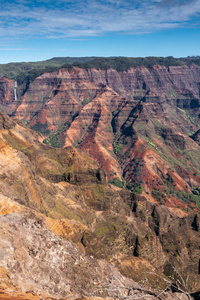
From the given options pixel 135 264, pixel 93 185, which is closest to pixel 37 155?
pixel 93 185

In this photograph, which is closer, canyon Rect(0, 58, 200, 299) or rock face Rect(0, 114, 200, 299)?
canyon Rect(0, 58, 200, 299)

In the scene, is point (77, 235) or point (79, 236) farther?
point (79, 236)

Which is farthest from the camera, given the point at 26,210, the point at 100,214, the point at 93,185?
the point at 93,185

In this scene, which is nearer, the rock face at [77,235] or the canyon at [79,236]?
the canyon at [79,236]

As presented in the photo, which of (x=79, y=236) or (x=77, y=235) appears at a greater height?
(x=77, y=235)

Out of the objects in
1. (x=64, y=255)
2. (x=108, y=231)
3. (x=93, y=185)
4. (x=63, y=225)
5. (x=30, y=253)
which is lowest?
(x=108, y=231)

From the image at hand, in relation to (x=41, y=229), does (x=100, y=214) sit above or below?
below

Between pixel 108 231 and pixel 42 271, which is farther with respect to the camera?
pixel 108 231

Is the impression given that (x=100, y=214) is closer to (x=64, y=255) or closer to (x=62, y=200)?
(x=62, y=200)
